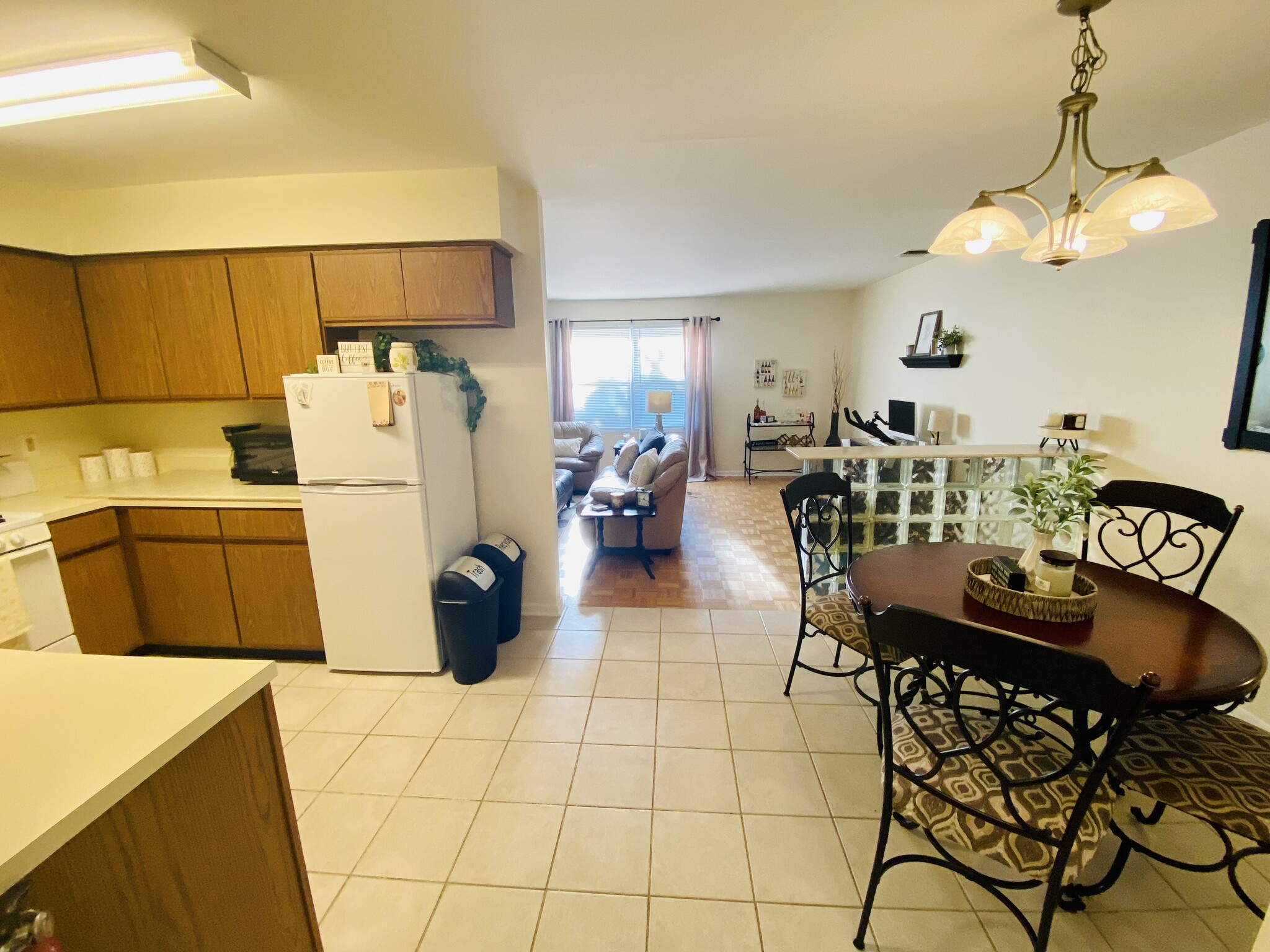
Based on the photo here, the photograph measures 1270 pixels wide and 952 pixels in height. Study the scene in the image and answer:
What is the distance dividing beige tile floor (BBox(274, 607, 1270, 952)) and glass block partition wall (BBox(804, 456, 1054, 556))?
3.47 feet

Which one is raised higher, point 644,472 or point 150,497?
point 150,497

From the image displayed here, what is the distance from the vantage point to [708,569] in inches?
155

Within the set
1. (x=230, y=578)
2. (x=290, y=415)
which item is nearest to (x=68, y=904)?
(x=290, y=415)

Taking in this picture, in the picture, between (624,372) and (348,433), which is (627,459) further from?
(348,433)

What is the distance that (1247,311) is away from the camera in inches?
82.0

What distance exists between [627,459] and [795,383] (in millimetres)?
3108

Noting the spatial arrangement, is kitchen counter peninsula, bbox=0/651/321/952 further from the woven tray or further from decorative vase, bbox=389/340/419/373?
the woven tray

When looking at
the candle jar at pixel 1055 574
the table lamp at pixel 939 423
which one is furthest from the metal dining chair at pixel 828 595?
the table lamp at pixel 939 423

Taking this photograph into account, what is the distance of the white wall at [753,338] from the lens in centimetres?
679

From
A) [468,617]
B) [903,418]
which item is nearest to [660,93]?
[468,617]

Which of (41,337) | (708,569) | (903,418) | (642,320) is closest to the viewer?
(41,337)

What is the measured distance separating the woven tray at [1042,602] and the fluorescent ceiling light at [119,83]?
9.15ft

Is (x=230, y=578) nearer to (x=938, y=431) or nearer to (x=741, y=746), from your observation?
(x=741, y=746)

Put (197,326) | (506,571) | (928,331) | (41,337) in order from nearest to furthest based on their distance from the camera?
(41,337) → (197,326) → (506,571) → (928,331)
